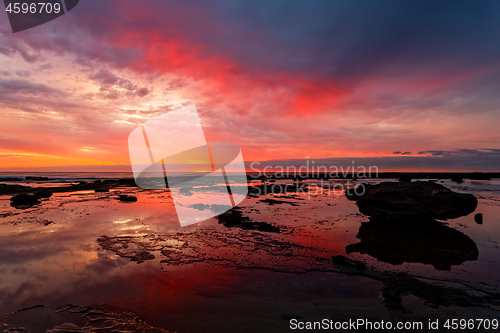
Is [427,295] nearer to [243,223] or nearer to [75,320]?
[75,320]

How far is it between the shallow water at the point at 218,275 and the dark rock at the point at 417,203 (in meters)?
1.50

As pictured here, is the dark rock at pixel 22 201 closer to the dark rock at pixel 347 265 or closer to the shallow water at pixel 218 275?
the shallow water at pixel 218 275

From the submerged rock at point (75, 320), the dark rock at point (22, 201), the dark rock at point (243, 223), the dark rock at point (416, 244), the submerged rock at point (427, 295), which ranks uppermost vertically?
the dark rock at point (22, 201)

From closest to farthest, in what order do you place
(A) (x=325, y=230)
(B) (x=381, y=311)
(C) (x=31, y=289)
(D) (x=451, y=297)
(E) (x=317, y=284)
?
(B) (x=381, y=311) → (D) (x=451, y=297) → (C) (x=31, y=289) → (E) (x=317, y=284) → (A) (x=325, y=230)

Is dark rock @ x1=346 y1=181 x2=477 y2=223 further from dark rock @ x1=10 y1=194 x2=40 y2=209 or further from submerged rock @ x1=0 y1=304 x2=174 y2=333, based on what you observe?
dark rock @ x1=10 y1=194 x2=40 y2=209

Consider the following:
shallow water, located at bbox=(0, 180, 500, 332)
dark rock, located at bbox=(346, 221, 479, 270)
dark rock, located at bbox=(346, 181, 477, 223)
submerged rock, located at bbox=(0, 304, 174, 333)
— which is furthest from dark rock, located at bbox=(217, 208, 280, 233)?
submerged rock, located at bbox=(0, 304, 174, 333)

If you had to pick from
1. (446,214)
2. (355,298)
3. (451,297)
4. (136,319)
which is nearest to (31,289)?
(136,319)

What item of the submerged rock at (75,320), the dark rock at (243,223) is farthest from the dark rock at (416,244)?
the submerged rock at (75,320)

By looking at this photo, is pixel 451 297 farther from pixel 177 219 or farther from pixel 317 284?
pixel 177 219

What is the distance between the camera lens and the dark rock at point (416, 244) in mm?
9133

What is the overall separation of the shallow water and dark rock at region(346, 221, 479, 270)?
0.28 meters

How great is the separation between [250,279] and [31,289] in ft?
23.2

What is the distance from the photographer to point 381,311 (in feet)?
18.4

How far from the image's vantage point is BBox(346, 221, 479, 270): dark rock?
9.13 metres
